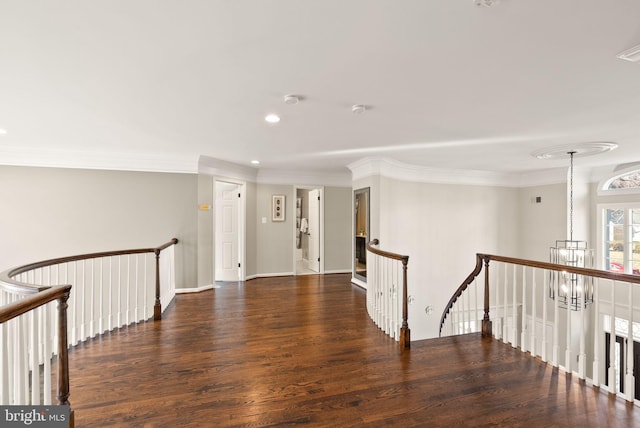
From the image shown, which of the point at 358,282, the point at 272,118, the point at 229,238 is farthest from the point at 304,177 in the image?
the point at 272,118

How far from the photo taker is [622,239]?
5.86 m

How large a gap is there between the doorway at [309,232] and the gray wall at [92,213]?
97.8 inches

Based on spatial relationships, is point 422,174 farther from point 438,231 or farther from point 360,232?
point 360,232

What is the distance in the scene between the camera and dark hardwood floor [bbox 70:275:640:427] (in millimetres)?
2074

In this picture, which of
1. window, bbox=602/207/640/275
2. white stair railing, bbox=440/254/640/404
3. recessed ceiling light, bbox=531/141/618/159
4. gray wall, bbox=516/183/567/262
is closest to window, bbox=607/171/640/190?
window, bbox=602/207/640/275

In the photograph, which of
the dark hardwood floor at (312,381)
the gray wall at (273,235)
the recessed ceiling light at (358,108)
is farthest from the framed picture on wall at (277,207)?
the recessed ceiling light at (358,108)

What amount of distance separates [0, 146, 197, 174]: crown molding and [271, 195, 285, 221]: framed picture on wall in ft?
6.32

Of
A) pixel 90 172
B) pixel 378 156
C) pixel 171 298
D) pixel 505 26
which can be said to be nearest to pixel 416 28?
pixel 505 26

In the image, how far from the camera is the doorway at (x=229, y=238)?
6.38m

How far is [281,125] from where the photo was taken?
3424 mm

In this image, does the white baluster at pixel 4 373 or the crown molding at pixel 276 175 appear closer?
the white baluster at pixel 4 373

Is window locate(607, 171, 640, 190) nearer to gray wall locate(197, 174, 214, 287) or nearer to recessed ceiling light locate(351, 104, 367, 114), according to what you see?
recessed ceiling light locate(351, 104, 367, 114)

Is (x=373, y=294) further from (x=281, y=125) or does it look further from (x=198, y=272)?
(x=198, y=272)

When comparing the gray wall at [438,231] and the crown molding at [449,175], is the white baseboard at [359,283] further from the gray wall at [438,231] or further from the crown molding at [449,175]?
the crown molding at [449,175]
